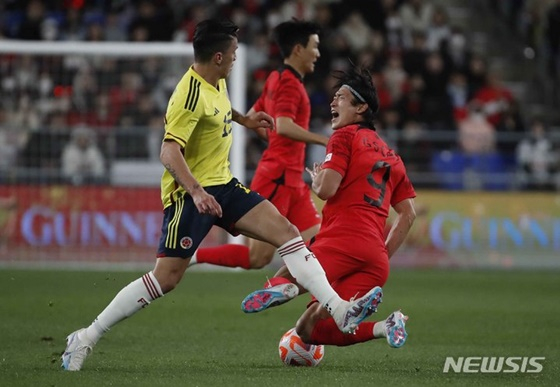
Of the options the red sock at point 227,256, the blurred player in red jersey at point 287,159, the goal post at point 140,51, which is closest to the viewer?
the blurred player in red jersey at point 287,159

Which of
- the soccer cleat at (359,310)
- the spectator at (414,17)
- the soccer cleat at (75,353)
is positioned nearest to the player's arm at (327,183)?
the soccer cleat at (359,310)

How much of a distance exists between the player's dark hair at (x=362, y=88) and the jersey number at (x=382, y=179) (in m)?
0.33

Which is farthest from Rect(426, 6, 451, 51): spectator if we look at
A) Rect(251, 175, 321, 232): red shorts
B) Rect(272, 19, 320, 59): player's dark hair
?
Rect(251, 175, 321, 232): red shorts

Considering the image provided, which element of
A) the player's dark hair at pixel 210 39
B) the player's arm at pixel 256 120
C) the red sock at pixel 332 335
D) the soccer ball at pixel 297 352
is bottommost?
the soccer ball at pixel 297 352

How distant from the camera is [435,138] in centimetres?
2081

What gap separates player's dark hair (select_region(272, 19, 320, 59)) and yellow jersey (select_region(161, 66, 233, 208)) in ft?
8.07

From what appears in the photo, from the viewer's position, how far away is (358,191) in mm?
7941

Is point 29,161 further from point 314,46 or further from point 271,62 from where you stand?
point 314,46

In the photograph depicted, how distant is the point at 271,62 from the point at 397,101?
257cm

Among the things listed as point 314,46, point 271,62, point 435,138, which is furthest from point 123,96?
point 314,46

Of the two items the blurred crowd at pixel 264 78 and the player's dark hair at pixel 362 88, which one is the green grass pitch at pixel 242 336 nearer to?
the player's dark hair at pixel 362 88

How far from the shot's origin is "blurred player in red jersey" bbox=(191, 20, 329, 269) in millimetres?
10633

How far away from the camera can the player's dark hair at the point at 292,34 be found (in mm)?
10648

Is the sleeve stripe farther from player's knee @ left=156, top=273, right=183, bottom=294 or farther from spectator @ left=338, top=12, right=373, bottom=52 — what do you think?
spectator @ left=338, top=12, right=373, bottom=52
